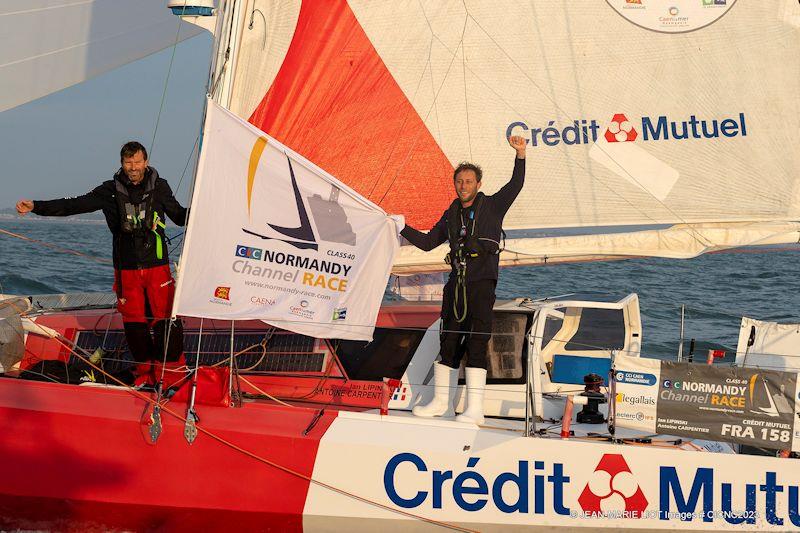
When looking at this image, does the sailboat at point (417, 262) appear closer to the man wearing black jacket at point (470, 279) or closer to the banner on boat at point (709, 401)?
the banner on boat at point (709, 401)

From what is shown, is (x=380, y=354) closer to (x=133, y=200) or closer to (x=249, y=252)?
(x=249, y=252)

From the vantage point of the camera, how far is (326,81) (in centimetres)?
682

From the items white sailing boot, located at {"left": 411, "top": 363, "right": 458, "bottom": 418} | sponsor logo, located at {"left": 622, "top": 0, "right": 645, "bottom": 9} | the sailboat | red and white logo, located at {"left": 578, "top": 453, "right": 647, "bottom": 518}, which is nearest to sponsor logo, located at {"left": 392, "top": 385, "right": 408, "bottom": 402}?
the sailboat

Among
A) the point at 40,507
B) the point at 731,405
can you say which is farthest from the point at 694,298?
the point at 40,507

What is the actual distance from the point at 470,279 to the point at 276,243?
1086 millimetres

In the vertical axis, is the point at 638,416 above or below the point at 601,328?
below

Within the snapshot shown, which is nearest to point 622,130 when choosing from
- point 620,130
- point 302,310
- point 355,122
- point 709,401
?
point 620,130

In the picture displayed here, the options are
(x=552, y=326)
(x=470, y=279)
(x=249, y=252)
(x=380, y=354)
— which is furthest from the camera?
(x=552, y=326)

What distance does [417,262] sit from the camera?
21.6 feet

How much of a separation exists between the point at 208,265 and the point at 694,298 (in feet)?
46.2

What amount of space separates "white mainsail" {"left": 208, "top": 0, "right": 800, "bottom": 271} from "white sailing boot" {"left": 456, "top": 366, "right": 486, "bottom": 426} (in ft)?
4.22

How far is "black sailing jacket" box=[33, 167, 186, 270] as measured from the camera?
563 cm

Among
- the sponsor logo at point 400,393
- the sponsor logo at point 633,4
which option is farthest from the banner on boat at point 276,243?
the sponsor logo at point 633,4

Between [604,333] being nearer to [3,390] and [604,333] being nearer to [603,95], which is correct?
[603,95]
